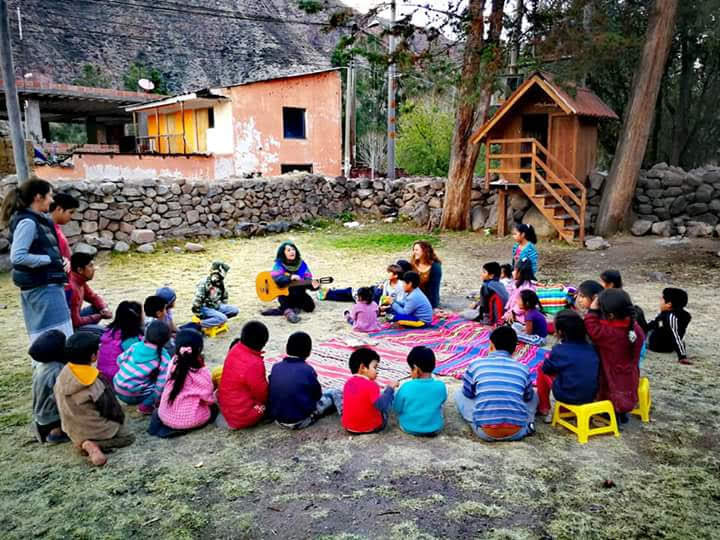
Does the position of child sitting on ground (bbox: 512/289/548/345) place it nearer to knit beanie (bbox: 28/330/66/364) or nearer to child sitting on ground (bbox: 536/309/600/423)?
child sitting on ground (bbox: 536/309/600/423)

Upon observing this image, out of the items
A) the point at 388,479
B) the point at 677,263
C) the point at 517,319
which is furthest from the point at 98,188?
the point at 677,263

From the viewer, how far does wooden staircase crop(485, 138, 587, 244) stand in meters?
12.0

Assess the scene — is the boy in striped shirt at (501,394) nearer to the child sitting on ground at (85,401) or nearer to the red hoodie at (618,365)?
the red hoodie at (618,365)

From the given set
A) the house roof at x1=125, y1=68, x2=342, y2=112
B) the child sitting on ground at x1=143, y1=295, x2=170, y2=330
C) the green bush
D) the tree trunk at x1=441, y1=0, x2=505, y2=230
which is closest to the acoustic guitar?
the child sitting on ground at x1=143, y1=295, x2=170, y2=330

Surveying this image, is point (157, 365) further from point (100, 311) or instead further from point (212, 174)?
point (212, 174)

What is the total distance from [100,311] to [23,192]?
1712mm

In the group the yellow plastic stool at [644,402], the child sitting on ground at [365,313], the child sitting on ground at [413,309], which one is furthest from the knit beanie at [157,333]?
the yellow plastic stool at [644,402]

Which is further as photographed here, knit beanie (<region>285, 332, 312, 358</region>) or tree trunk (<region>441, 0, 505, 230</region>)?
tree trunk (<region>441, 0, 505, 230</region>)

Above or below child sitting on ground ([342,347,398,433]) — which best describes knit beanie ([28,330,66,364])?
above

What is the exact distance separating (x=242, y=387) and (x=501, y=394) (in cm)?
182

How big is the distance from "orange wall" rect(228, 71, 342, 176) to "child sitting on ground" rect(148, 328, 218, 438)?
737 inches

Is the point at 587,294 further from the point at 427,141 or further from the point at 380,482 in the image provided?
the point at 427,141

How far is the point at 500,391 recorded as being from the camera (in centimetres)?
383

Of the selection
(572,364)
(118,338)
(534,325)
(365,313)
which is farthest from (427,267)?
(118,338)
